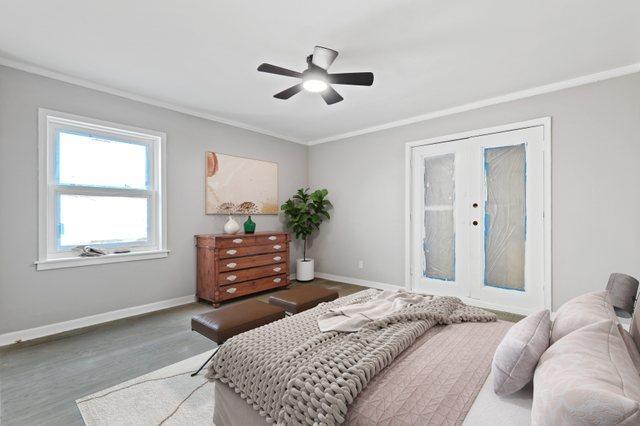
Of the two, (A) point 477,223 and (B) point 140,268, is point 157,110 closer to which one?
(B) point 140,268

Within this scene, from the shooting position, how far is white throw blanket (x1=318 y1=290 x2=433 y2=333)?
1.73 meters

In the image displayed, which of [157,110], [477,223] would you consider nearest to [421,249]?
[477,223]

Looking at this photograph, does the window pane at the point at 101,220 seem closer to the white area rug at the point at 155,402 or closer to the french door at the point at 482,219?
the white area rug at the point at 155,402

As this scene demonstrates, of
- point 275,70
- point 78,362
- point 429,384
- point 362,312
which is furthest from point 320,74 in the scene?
point 78,362

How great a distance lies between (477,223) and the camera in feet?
13.0

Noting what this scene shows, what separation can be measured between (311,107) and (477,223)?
103 inches

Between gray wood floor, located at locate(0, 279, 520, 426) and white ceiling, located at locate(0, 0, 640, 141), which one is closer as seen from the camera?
gray wood floor, located at locate(0, 279, 520, 426)

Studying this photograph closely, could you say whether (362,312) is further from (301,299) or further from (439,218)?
(439,218)

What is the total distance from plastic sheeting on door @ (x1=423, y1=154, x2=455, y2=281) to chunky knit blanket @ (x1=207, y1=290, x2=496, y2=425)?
94.8 inches

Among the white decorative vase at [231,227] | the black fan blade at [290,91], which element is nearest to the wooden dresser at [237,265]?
the white decorative vase at [231,227]

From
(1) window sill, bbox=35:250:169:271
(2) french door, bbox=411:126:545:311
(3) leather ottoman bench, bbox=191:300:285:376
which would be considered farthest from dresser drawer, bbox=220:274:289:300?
(2) french door, bbox=411:126:545:311

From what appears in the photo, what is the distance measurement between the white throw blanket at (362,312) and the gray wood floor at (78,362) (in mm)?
1481

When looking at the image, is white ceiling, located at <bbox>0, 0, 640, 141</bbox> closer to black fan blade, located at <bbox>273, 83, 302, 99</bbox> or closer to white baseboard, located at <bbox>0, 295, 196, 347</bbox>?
black fan blade, located at <bbox>273, 83, 302, 99</bbox>

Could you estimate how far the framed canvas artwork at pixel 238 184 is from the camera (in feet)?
14.5
